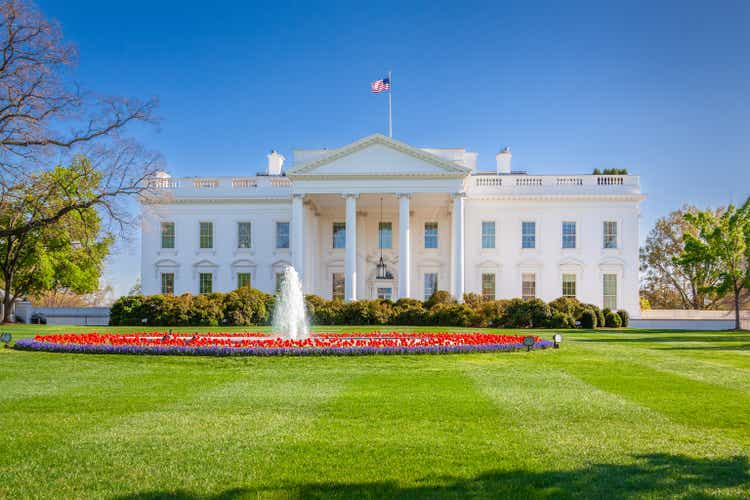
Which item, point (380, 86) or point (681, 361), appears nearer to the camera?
point (681, 361)

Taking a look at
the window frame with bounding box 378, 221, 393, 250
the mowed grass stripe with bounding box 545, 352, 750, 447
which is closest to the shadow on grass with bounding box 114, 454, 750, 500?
the mowed grass stripe with bounding box 545, 352, 750, 447

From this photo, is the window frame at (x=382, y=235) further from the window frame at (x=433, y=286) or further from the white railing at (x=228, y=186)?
the white railing at (x=228, y=186)

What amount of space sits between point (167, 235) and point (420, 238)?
17.7 meters

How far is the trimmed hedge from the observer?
33.2 m

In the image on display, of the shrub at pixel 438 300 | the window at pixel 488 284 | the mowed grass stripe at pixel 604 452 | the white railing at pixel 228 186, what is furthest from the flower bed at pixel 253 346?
the white railing at pixel 228 186

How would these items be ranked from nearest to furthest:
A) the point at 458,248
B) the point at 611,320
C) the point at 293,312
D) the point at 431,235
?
the point at 293,312 → the point at 611,320 → the point at 458,248 → the point at 431,235

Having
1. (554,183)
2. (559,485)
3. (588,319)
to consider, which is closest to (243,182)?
(554,183)

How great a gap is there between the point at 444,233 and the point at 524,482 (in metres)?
38.3

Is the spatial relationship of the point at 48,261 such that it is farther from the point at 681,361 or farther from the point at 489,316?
the point at 681,361

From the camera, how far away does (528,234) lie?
43.4m

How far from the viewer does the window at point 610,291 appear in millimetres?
42719

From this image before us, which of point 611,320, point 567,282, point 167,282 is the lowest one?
point 611,320

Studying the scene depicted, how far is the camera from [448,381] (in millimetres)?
12242

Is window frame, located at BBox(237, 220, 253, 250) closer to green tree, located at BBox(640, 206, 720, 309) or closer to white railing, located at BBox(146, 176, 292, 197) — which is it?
white railing, located at BBox(146, 176, 292, 197)
